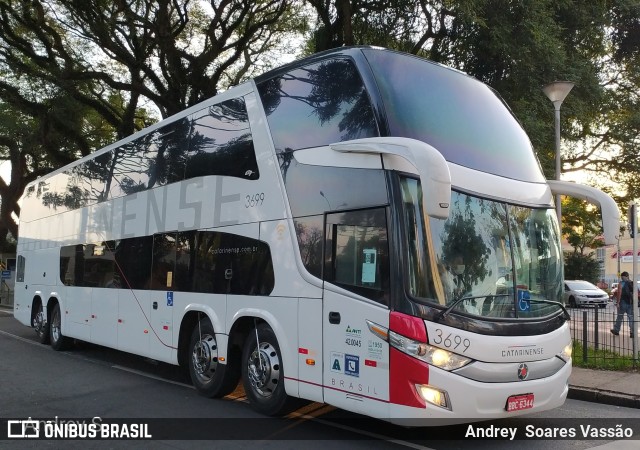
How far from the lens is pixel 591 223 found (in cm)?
4347

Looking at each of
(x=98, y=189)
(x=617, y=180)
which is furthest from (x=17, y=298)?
(x=617, y=180)

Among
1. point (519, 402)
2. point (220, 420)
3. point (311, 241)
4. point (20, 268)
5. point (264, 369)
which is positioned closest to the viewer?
point (519, 402)

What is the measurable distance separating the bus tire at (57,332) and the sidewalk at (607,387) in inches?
424

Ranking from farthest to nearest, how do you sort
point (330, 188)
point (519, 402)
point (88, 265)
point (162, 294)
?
point (88, 265) < point (162, 294) < point (330, 188) < point (519, 402)

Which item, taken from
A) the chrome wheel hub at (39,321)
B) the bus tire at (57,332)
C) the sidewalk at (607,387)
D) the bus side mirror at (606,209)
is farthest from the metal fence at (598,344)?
the chrome wheel hub at (39,321)

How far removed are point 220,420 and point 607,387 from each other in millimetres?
6032

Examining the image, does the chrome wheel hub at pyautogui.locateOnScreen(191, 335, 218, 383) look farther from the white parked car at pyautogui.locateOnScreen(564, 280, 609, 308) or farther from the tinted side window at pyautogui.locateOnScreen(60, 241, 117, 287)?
the white parked car at pyautogui.locateOnScreen(564, 280, 609, 308)

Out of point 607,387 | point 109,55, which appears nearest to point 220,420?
point 607,387

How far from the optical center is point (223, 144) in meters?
8.75

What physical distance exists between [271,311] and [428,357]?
7.95 feet

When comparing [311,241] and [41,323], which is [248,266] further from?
[41,323]

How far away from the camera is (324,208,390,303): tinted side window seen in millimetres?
6074

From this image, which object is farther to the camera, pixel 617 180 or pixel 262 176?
pixel 617 180

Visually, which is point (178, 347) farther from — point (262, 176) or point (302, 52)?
point (302, 52)
